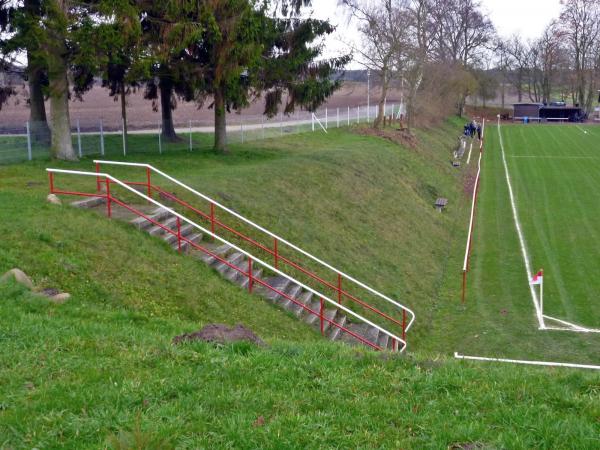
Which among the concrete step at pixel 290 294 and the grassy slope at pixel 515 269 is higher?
the concrete step at pixel 290 294

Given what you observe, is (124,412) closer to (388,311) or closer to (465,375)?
(465,375)

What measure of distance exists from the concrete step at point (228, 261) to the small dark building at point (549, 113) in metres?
92.2

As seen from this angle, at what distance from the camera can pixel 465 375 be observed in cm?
764

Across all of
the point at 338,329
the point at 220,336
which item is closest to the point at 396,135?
the point at 338,329

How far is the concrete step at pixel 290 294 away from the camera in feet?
47.2

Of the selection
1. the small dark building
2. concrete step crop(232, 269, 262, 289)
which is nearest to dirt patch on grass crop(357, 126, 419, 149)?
concrete step crop(232, 269, 262, 289)

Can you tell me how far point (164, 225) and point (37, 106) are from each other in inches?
544

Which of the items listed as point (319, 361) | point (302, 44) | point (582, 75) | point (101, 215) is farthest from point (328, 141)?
point (582, 75)

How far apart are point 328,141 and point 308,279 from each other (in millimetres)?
25902

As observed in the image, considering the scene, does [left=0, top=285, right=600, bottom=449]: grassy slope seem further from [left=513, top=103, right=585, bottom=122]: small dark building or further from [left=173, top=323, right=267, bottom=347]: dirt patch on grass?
[left=513, top=103, right=585, bottom=122]: small dark building

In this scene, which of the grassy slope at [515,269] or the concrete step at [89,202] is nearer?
the concrete step at [89,202]

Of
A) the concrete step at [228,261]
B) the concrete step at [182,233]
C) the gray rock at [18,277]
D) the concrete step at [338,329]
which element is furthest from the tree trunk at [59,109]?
the gray rock at [18,277]

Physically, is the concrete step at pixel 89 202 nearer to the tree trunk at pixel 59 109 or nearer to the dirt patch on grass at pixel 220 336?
the dirt patch on grass at pixel 220 336

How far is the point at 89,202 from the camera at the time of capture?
1566cm
